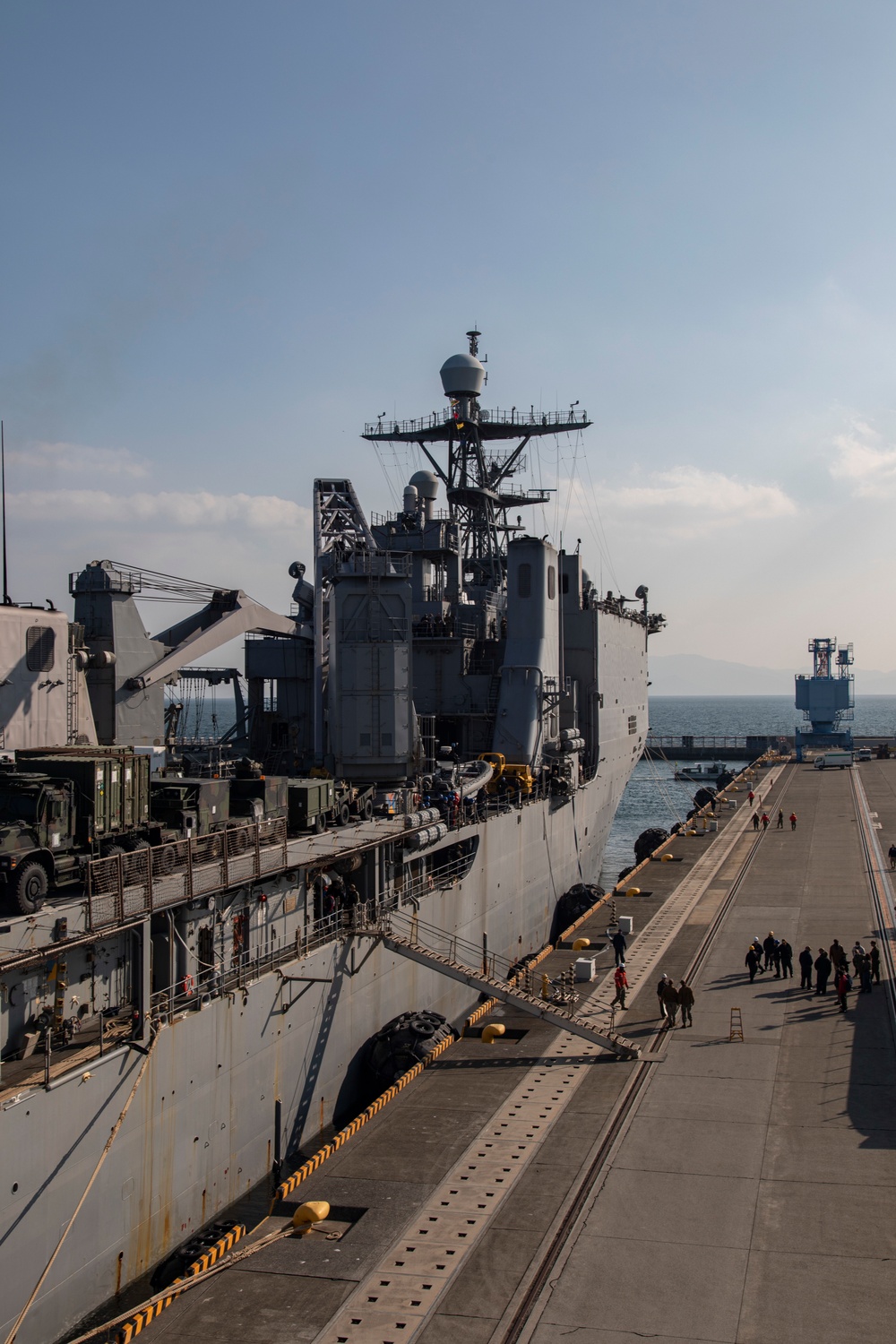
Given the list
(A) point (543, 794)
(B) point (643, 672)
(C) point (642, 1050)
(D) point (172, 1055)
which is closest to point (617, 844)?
(B) point (643, 672)

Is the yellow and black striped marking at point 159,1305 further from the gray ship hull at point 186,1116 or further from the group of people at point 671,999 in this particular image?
the group of people at point 671,999

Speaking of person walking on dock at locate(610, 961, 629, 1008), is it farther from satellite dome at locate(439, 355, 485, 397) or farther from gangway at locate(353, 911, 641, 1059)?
satellite dome at locate(439, 355, 485, 397)

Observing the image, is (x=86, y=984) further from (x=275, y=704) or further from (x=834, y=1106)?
(x=275, y=704)

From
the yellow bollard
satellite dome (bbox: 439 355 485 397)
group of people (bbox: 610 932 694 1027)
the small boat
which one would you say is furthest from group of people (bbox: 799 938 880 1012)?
the small boat

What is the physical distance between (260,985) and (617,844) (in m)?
48.2

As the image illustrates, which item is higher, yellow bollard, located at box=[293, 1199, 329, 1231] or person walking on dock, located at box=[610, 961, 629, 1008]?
person walking on dock, located at box=[610, 961, 629, 1008]

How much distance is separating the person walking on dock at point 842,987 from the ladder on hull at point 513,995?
14.9 ft

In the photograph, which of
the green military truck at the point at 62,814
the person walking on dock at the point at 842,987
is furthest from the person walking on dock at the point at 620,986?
the green military truck at the point at 62,814

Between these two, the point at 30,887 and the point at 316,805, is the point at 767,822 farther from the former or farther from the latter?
the point at 30,887

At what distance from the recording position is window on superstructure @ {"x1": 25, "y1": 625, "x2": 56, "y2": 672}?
19.4 meters

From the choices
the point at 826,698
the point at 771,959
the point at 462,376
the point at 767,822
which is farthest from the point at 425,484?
the point at 826,698

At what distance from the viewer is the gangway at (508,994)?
17.0 metres

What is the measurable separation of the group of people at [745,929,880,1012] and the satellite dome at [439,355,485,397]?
2767 centimetres

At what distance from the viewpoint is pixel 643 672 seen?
49500 millimetres
